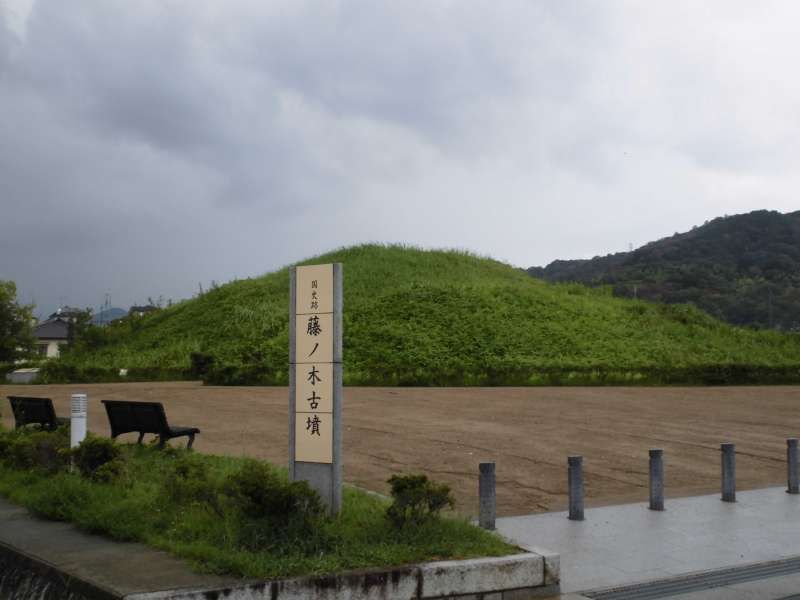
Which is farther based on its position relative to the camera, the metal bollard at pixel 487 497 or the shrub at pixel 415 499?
the metal bollard at pixel 487 497

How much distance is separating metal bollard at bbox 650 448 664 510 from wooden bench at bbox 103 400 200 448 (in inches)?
194

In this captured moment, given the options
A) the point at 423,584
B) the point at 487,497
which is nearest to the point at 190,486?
the point at 423,584

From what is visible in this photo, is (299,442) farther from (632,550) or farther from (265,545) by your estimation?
(632,550)

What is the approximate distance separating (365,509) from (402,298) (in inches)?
1087

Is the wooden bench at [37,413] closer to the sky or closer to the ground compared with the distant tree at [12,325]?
closer to the ground

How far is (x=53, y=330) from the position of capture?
67.7 metres

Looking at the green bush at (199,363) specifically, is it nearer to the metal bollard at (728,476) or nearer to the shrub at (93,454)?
the shrub at (93,454)

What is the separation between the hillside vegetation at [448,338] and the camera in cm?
2484

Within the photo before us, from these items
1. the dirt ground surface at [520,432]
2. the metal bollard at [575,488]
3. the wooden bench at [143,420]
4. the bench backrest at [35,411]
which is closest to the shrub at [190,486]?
the dirt ground surface at [520,432]

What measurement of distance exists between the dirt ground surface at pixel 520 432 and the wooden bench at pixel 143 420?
1.37 m

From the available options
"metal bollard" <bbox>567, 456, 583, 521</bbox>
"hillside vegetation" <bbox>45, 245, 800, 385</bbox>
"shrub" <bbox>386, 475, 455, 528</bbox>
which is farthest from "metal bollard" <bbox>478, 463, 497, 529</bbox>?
"hillside vegetation" <bbox>45, 245, 800, 385</bbox>

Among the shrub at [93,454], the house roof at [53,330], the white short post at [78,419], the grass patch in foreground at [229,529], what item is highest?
the house roof at [53,330]

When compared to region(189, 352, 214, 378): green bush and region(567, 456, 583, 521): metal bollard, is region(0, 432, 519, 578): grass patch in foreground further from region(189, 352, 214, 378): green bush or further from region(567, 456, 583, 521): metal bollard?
region(189, 352, 214, 378): green bush

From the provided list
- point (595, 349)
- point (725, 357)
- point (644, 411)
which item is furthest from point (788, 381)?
point (644, 411)
